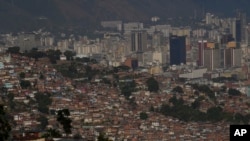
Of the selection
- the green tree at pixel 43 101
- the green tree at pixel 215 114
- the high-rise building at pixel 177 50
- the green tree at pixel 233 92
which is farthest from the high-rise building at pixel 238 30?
the green tree at pixel 43 101

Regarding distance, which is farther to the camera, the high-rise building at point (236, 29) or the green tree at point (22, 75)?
the high-rise building at point (236, 29)

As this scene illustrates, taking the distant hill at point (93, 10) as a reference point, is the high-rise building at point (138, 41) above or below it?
below

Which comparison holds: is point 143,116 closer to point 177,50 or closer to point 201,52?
point 201,52

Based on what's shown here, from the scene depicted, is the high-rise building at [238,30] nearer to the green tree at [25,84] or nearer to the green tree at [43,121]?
the green tree at [25,84]

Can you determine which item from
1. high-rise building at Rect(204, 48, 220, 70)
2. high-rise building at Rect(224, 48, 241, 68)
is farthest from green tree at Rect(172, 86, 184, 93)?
high-rise building at Rect(224, 48, 241, 68)

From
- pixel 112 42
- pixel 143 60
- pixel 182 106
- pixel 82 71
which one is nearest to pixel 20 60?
pixel 82 71

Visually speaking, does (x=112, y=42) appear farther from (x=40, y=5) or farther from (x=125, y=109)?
(x=125, y=109)

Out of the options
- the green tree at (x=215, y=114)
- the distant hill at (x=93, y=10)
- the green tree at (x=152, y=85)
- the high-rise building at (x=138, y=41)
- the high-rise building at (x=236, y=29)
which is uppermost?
the distant hill at (x=93, y=10)
